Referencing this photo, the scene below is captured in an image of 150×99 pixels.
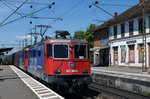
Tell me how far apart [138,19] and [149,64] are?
5818 millimetres

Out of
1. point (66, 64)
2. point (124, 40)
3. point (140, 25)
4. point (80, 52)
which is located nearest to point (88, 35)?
point (124, 40)

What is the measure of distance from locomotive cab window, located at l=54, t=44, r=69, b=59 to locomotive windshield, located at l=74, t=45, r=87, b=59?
48cm

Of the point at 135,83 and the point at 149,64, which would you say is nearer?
the point at 135,83

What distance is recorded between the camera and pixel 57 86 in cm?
1076

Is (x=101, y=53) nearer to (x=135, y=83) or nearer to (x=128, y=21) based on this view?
(x=128, y=21)

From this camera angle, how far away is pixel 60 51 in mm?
11141

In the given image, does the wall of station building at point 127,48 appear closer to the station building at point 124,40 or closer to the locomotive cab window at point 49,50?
the station building at point 124,40

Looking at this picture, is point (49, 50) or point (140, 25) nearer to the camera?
point (49, 50)

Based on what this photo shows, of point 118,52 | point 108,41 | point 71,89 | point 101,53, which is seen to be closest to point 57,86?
point 71,89

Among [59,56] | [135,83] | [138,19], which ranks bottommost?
[135,83]

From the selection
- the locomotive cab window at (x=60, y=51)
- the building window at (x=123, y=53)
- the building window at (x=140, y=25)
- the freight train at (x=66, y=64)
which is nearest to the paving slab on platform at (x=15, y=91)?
the freight train at (x=66, y=64)

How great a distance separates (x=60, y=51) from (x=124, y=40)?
20.7 m

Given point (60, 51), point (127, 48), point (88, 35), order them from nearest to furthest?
point (60, 51)
point (127, 48)
point (88, 35)

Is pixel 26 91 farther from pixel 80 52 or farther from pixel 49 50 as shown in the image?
pixel 80 52
